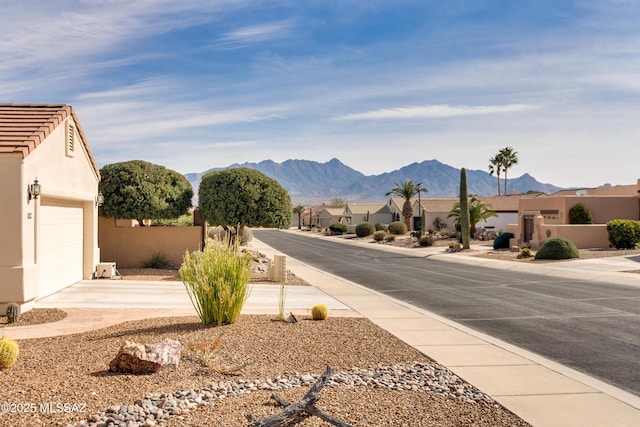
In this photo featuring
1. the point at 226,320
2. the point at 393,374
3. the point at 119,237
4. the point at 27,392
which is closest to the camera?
the point at 27,392

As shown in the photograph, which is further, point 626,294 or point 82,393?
point 626,294

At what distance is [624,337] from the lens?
1219 cm

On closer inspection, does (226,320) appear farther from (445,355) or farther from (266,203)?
(266,203)

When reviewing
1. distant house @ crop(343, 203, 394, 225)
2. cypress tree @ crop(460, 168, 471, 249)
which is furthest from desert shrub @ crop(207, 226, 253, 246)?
distant house @ crop(343, 203, 394, 225)

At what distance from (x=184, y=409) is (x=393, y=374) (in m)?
3.22

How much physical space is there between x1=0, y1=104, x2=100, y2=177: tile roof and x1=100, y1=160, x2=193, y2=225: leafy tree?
565cm

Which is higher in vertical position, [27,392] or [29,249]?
[29,249]

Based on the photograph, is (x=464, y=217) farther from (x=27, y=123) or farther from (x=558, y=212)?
(x=27, y=123)

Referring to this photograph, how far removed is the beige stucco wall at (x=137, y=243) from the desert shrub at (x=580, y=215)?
30.0 m

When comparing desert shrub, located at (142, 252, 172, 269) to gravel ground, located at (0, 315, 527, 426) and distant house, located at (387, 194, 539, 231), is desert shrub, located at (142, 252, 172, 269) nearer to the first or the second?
gravel ground, located at (0, 315, 527, 426)

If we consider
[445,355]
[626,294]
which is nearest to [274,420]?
[445,355]

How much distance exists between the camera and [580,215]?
42.9 m

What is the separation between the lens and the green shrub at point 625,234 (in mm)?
36844

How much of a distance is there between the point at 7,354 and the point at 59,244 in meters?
9.82
